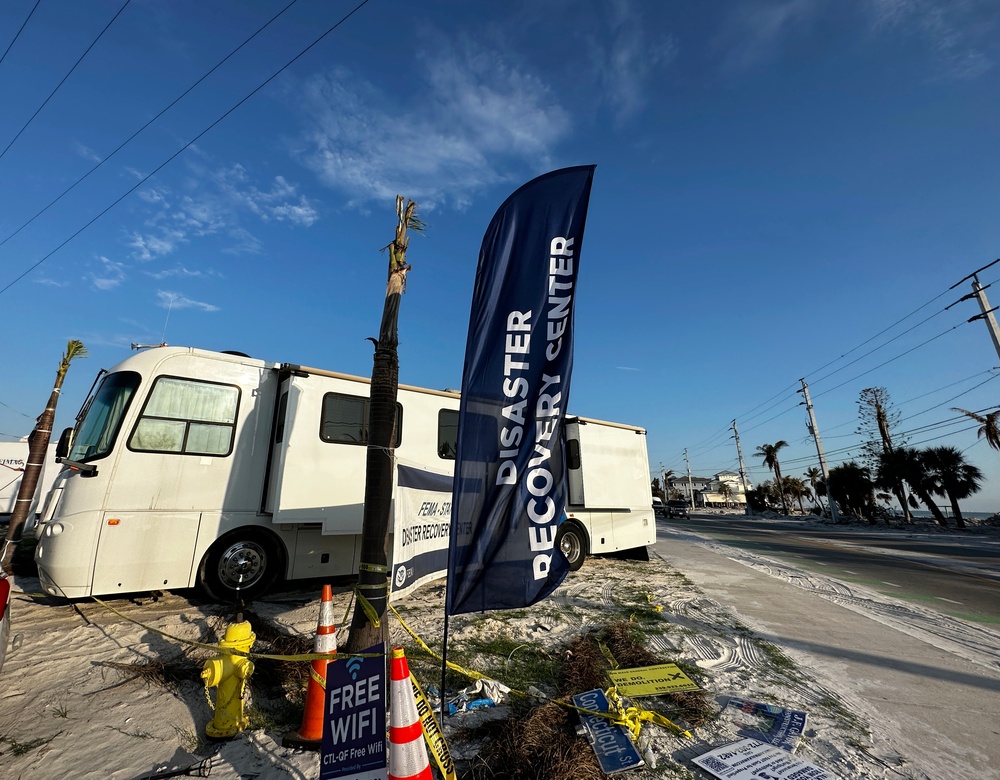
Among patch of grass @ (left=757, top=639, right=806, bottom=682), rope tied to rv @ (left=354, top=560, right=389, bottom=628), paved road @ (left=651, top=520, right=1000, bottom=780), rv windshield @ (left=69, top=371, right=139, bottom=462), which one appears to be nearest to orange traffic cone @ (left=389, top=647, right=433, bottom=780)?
rope tied to rv @ (left=354, top=560, right=389, bottom=628)

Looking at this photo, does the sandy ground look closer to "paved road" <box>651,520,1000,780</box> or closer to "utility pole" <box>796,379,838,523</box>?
"paved road" <box>651,520,1000,780</box>

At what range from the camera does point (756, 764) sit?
8.67 feet

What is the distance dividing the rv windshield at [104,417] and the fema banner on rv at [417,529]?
4.35 m

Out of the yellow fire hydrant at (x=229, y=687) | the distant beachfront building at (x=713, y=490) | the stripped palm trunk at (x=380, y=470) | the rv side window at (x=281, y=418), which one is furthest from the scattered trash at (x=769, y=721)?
the distant beachfront building at (x=713, y=490)

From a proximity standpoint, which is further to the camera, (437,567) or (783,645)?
(783,645)

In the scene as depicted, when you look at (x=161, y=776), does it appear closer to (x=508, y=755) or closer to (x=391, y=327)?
(x=508, y=755)

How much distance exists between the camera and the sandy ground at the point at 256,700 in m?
2.77

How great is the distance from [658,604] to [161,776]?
6.10m

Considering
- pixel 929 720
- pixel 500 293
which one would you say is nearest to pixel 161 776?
pixel 500 293

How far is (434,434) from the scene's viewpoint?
796cm

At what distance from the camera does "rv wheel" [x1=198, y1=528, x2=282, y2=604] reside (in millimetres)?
5963

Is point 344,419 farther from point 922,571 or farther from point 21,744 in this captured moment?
point 922,571

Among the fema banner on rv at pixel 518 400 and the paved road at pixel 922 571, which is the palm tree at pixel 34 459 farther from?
the paved road at pixel 922 571

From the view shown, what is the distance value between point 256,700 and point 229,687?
28.3 inches
